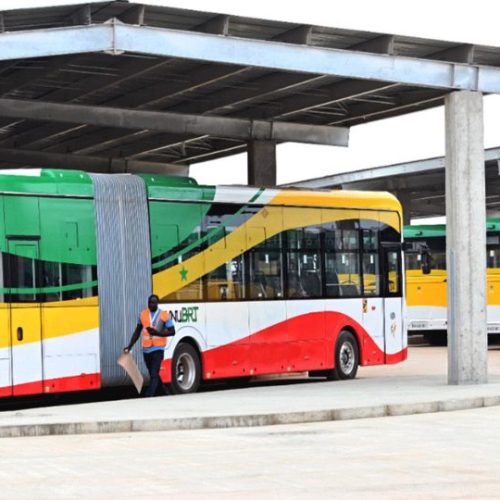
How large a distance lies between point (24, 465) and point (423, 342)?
117ft

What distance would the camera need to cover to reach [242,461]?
1443 cm

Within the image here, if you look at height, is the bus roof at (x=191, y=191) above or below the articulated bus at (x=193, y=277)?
above

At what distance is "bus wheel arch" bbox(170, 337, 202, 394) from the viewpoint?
23.8 m

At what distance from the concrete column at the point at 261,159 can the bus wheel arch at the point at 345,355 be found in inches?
168

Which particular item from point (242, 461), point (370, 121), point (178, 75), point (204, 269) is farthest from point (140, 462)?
point (370, 121)

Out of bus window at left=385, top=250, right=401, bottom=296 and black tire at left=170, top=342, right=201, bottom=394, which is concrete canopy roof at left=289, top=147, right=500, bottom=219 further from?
black tire at left=170, top=342, right=201, bottom=394

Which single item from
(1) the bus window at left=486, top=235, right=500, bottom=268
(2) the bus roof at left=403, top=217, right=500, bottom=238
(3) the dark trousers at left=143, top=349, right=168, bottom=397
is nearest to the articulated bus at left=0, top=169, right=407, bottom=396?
(3) the dark trousers at left=143, top=349, right=168, bottom=397

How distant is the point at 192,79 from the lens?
83.8ft

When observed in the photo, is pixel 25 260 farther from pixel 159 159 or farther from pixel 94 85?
pixel 159 159

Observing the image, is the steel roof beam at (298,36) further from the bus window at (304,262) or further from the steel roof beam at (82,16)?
the bus window at (304,262)

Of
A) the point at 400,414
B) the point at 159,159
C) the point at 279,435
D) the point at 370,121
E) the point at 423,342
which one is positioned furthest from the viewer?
the point at 423,342

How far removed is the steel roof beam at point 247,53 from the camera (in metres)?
19.9

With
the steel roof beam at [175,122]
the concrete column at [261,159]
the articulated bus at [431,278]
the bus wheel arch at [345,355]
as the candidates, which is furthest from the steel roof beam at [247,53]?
the articulated bus at [431,278]

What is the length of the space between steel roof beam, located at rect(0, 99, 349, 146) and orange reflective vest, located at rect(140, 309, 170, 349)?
5.59 meters
